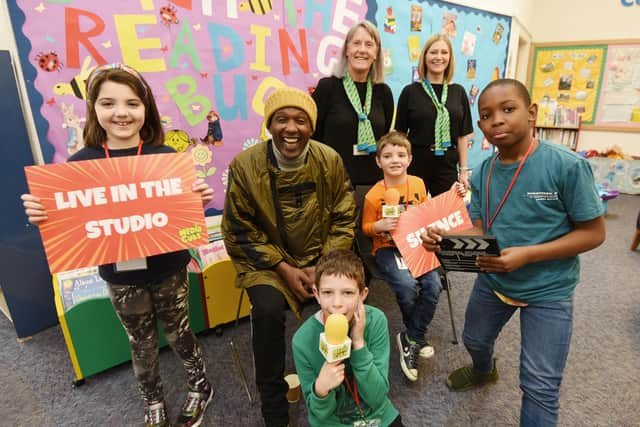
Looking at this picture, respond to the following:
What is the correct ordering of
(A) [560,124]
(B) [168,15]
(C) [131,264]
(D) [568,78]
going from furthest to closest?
(A) [560,124]
(D) [568,78]
(B) [168,15]
(C) [131,264]

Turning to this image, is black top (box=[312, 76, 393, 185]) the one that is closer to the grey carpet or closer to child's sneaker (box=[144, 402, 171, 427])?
the grey carpet

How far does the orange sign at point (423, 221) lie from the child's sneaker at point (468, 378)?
0.59 m

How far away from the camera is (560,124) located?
265 inches

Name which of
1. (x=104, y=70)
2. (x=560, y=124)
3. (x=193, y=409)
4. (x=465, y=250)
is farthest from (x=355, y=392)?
(x=560, y=124)

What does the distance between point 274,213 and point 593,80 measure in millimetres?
7184

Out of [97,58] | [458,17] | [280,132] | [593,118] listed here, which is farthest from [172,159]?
[593,118]

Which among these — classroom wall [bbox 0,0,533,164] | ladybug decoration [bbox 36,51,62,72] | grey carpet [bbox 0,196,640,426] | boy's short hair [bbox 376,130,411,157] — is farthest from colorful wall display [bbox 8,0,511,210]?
grey carpet [bbox 0,196,640,426]

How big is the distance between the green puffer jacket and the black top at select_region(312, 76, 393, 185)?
57 cm

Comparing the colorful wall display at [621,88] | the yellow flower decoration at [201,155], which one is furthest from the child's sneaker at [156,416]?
the colorful wall display at [621,88]

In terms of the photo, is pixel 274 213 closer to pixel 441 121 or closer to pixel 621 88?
pixel 441 121

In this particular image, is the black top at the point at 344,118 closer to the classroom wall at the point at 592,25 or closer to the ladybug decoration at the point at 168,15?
the ladybug decoration at the point at 168,15

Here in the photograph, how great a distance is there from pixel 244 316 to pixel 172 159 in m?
1.54

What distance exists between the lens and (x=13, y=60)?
6.89 feet

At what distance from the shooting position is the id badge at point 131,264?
1426 millimetres
